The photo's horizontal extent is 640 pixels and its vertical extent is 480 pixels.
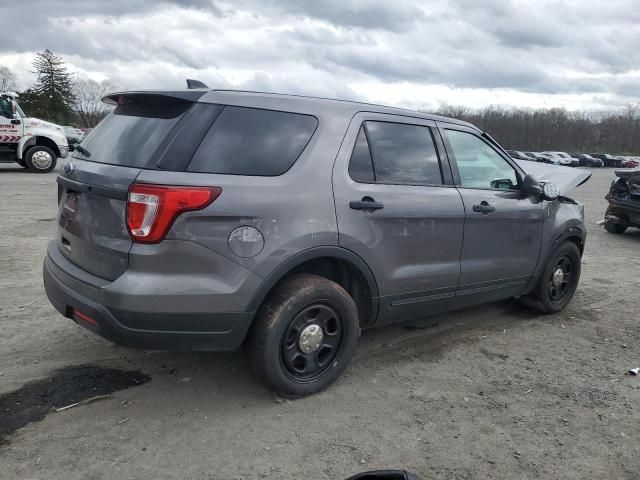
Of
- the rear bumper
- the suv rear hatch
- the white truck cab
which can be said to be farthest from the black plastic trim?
the white truck cab

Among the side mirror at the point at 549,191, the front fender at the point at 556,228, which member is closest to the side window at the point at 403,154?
the side mirror at the point at 549,191

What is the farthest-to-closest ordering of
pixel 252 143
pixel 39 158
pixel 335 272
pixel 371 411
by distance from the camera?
pixel 39 158, pixel 335 272, pixel 371 411, pixel 252 143

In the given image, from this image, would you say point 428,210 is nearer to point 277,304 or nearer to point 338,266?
point 338,266

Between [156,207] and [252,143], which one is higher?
[252,143]

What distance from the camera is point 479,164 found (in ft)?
14.5

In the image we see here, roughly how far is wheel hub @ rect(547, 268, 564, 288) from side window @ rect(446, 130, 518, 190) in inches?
43.4

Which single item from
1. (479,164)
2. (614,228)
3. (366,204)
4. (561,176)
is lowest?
(614,228)

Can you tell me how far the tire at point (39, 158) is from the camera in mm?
17141

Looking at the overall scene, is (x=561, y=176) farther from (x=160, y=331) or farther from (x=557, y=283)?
(x=160, y=331)

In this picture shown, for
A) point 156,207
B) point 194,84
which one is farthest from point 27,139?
point 156,207

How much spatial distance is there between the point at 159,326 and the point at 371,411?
1348 millimetres

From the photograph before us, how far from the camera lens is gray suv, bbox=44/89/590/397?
288 centimetres

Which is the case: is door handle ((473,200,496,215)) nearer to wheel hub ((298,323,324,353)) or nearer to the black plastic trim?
wheel hub ((298,323,324,353))

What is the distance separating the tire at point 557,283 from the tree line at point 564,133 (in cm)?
9877
